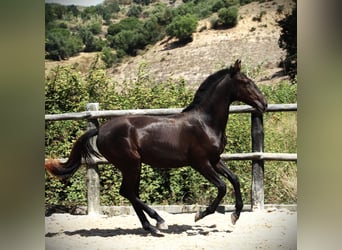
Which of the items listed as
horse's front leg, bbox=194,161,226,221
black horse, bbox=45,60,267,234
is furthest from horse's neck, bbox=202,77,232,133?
horse's front leg, bbox=194,161,226,221

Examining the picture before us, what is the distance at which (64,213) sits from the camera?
4.64 metres

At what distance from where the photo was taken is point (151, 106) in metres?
4.62

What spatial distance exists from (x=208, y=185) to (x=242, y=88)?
90 centimetres

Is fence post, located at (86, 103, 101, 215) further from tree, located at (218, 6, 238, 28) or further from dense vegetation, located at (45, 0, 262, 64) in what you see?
tree, located at (218, 6, 238, 28)

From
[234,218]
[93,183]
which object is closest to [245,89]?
[234,218]

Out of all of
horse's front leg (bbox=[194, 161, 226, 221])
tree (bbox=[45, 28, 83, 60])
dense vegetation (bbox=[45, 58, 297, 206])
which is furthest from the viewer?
dense vegetation (bbox=[45, 58, 297, 206])

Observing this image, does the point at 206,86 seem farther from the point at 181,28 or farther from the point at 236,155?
the point at 236,155

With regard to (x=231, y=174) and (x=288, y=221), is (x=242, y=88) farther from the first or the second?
(x=288, y=221)

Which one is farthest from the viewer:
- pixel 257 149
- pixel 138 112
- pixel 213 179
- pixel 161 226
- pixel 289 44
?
pixel 257 149

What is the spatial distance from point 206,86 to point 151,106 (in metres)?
0.58

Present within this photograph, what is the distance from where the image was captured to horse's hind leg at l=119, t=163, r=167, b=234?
4.24 m
